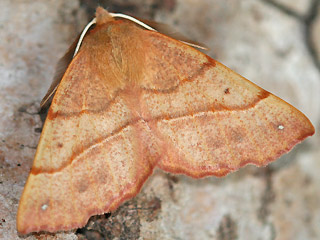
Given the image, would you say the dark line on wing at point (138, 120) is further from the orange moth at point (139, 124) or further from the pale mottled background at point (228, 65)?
the pale mottled background at point (228, 65)

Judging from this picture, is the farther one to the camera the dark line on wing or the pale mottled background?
the pale mottled background

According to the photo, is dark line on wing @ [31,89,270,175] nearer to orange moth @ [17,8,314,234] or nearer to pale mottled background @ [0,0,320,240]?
orange moth @ [17,8,314,234]

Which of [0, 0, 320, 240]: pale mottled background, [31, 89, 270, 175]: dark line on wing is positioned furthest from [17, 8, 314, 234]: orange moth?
[0, 0, 320, 240]: pale mottled background

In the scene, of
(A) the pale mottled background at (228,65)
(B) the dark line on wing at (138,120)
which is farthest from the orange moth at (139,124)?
(A) the pale mottled background at (228,65)

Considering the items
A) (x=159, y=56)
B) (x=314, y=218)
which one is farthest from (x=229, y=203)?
(x=159, y=56)

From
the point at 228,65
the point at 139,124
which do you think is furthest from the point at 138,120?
the point at 228,65

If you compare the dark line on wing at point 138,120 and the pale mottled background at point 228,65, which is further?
the pale mottled background at point 228,65
